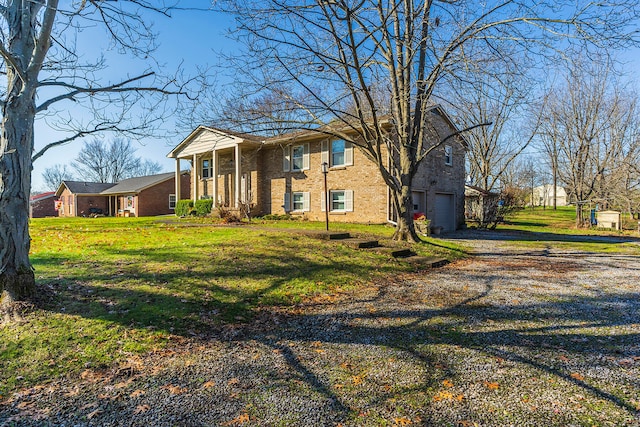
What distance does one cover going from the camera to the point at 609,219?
22094 mm

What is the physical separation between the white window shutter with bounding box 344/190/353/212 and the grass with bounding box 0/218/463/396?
812 centimetres

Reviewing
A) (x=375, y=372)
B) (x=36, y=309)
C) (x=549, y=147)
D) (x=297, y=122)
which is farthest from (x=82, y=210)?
(x=549, y=147)

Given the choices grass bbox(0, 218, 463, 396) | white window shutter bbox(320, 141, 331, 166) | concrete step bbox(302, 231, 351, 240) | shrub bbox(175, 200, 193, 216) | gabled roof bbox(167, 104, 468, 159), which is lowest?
grass bbox(0, 218, 463, 396)

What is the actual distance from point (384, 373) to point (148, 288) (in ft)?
11.7

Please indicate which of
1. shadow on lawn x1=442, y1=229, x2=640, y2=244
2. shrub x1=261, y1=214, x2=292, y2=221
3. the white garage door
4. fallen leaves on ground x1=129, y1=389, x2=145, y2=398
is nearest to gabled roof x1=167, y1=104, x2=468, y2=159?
the white garage door

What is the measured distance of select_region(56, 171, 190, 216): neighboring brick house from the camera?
33.2 meters

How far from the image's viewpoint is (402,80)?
395 inches

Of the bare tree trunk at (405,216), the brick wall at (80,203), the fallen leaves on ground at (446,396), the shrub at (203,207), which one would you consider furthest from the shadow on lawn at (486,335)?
the brick wall at (80,203)

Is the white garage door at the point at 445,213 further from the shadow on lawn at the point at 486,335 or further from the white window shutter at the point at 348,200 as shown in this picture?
the shadow on lawn at the point at 486,335

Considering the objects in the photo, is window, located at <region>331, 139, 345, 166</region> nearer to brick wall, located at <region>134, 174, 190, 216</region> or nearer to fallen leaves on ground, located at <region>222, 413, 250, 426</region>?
fallen leaves on ground, located at <region>222, 413, 250, 426</region>

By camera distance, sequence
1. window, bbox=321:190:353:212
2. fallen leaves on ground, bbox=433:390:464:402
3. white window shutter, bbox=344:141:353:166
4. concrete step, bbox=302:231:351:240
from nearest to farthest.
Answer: fallen leaves on ground, bbox=433:390:464:402 < concrete step, bbox=302:231:351:240 < white window shutter, bbox=344:141:353:166 < window, bbox=321:190:353:212

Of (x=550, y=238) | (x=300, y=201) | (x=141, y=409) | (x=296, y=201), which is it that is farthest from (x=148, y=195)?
(x=141, y=409)

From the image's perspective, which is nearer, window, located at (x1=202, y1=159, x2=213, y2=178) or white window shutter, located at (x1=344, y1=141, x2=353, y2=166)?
white window shutter, located at (x1=344, y1=141, x2=353, y2=166)

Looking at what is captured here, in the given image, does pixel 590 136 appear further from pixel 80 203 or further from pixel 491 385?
pixel 80 203
